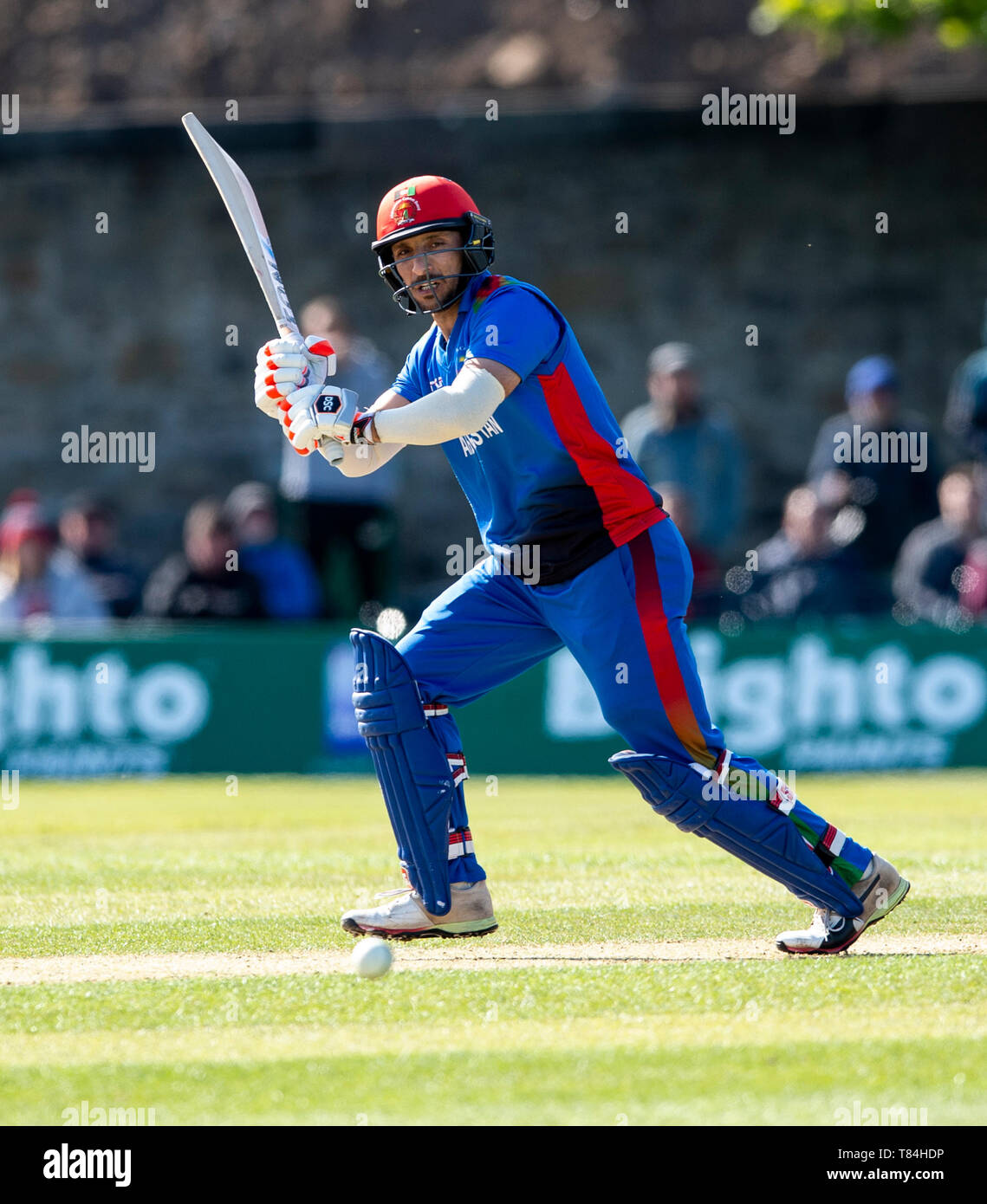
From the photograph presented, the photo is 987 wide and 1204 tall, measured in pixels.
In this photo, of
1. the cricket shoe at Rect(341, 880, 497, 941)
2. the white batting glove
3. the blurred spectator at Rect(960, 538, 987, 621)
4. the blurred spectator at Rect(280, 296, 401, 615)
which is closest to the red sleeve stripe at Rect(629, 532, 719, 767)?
the cricket shoe at Rect(341, 880, 497, 941)

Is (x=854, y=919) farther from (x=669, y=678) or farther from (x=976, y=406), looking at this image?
(x=976, y=406)

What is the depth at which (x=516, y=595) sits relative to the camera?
19.2ft

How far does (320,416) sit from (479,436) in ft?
1.95

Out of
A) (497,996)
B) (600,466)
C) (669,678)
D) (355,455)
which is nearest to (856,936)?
(669,678)

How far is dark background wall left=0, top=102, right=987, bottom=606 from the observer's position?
17.4 meters

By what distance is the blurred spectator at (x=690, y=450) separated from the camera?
13.5 meters

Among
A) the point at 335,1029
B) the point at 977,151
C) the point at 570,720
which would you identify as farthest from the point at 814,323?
the point at 335,1029

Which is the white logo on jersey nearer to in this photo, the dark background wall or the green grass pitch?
the green grass pitch

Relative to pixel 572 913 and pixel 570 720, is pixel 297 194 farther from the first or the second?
pixel 572 913

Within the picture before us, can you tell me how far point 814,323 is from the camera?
17438 mm

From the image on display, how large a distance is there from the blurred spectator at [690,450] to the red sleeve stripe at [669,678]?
796 cm

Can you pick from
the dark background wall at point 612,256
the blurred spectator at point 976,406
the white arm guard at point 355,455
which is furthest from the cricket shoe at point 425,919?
the dark background wall at point 612,256

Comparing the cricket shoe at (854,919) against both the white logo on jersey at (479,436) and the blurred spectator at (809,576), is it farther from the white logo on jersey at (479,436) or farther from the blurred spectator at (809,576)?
the blurred spectator at (809,576)
